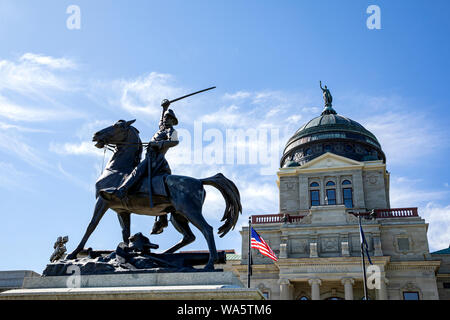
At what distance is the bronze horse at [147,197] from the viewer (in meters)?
9.72

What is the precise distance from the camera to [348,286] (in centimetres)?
4188

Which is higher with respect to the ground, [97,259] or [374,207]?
[374,207]

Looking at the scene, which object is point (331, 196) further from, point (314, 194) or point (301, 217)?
point (301, 217)

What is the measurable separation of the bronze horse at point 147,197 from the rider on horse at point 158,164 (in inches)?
6.6

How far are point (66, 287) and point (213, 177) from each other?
3.80m

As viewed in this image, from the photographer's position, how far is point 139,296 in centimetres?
809

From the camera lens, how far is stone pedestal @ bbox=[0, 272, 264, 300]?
7906 millimetres

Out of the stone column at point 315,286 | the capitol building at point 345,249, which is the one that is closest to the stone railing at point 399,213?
the capitol building at point 345,249

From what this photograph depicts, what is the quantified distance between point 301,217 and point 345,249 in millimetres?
6795

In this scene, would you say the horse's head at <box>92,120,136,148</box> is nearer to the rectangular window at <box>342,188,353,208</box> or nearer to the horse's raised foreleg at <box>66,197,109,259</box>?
the horse's raised foreleg at <box>66,197,109,259</box>

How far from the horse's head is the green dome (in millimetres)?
49378

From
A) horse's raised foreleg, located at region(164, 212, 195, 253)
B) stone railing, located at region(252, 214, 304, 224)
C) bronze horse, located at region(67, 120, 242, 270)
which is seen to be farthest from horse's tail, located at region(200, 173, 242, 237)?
stone railing, located at region(252, 214, 304, 224)
